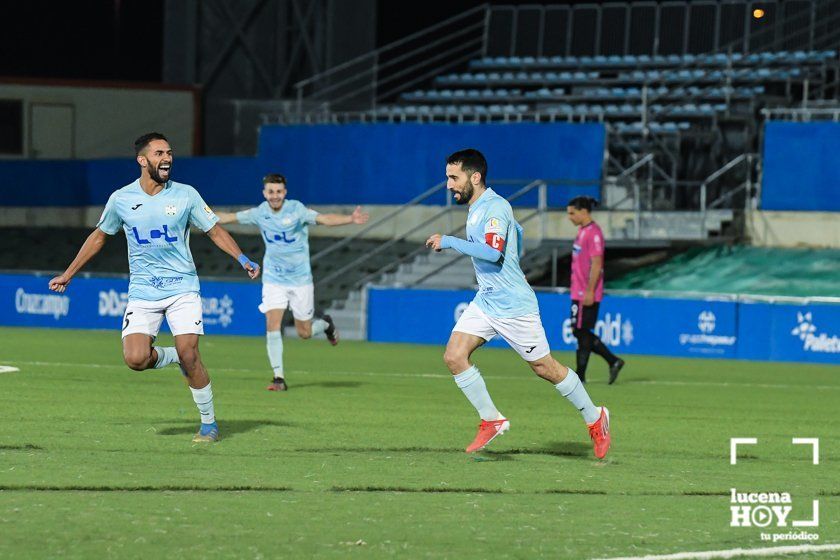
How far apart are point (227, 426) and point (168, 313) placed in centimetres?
162

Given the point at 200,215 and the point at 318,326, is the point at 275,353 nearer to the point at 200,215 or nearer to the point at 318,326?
the point at 318,326

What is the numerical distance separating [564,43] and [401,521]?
31.3 metres

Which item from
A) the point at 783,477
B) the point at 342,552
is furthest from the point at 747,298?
the point at 342,552

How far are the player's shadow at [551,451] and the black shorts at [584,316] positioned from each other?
227 inches

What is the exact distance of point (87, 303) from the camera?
3033 centimetres

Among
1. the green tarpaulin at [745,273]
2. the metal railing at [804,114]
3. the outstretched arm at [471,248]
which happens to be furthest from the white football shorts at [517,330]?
the metal railing at [804,114]

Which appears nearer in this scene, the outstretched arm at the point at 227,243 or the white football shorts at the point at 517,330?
the white football shorts at the point at 517,330

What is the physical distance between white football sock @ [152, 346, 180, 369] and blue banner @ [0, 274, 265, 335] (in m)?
17.1

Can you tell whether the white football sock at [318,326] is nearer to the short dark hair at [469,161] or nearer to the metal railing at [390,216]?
the short dark hair at [469,161]

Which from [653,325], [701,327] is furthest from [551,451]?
[653,325]

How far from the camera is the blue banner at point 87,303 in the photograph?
29.4 meters

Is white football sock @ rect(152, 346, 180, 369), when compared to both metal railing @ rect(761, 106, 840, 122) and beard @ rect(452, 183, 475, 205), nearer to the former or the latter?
beard @ rect(452, 183, 475, 205)

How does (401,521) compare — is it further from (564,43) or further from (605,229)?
(564,43)

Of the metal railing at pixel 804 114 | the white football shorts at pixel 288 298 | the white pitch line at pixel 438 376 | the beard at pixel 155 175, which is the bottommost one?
the white pitch line at pixel 438 376
